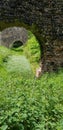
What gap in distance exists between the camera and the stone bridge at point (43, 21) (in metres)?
12.0

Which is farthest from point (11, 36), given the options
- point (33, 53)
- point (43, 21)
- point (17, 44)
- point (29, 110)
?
point (29, 110)

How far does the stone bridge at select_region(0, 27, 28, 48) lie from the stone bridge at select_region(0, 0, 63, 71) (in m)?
14.6

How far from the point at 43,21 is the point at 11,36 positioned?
15.8 m

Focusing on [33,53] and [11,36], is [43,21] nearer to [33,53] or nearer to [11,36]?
[33,53]

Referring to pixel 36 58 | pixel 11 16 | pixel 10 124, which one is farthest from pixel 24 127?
pixel 36 58

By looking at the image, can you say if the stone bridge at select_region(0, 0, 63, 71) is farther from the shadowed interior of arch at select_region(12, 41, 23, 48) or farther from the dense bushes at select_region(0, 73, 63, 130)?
the shadowed interior of arch at select_region(12, 41, 23, 48)

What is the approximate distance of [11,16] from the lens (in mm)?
11992

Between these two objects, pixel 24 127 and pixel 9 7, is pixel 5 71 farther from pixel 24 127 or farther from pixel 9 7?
pixel 24 127

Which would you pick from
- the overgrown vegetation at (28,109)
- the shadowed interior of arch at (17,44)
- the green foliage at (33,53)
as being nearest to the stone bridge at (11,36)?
the shadowed interior of arch at (17,44)

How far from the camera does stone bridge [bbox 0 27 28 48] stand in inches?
1070

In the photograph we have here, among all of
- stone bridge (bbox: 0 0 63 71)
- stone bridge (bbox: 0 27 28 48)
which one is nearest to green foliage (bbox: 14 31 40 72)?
stone bridge (bbox: 0 0 63 71)

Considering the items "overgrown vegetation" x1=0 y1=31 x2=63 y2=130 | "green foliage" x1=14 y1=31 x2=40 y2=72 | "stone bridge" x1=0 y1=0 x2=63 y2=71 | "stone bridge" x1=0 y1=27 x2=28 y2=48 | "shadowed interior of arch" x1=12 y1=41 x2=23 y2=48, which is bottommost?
"shadowed interior of arch" x1=12 y1=41 x2=23 y2=48

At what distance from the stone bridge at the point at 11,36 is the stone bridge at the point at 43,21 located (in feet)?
48.0

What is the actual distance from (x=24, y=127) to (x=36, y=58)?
10.5m
